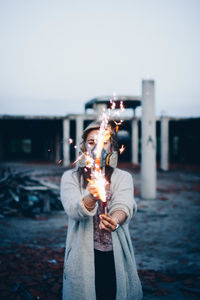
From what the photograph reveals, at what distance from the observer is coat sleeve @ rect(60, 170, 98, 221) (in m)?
2.19

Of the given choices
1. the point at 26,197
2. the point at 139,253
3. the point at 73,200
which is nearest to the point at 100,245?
the point at 73,200

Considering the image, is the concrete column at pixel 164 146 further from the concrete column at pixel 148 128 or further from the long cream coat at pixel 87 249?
the long cream coat at pixel 87 249

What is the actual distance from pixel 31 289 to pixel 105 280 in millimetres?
2532

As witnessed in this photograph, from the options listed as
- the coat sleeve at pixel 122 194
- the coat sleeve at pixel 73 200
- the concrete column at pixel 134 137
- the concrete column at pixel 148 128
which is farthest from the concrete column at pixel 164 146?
the coat sleeve at pixel 73 200

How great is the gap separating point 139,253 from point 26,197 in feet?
17.1

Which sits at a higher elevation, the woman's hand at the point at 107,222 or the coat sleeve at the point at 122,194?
the coat sleeve at the point at 122,194

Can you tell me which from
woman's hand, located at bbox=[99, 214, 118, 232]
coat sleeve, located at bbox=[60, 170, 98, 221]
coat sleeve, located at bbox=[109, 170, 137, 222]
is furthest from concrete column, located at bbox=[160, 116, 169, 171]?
woman's hand, located at bbox=[99, 214, 118, 232]

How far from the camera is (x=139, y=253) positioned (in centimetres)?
605

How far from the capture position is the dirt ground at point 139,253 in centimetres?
450

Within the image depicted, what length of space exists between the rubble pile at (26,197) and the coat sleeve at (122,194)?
280 inches

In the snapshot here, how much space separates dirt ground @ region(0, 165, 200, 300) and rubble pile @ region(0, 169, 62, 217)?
0.38 m

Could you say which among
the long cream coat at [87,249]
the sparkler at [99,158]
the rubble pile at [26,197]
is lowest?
the rubble pile at [26,197]

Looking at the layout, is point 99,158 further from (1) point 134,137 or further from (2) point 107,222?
(1) point 134,137

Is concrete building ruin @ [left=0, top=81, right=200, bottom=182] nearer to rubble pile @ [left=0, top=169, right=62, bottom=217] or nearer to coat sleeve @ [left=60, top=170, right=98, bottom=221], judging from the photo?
rubble pile @ [left=0, top=169, right=62, bottom=217]
